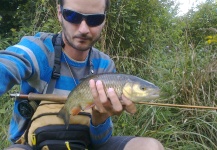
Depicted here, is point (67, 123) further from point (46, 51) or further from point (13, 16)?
point (13, 16)

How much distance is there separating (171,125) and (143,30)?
8.06 feet

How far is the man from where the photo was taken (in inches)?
82.3

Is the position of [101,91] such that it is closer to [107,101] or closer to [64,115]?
[107,101]

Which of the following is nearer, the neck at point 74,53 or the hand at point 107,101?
the hand at point 107,101

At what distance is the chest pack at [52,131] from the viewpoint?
210cm

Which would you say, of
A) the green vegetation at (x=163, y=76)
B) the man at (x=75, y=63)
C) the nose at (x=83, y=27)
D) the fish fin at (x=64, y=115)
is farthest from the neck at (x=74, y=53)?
the green vegetation at (x=163, y=76)

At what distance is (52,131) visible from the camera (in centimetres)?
211

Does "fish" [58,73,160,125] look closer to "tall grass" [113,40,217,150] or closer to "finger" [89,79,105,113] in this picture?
"finger" [89,79,105,113]

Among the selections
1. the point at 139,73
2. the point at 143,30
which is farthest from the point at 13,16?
the point at 139,73

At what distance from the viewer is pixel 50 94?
7.00 ft

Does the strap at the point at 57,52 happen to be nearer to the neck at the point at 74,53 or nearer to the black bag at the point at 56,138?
the neck at the point at 74,53

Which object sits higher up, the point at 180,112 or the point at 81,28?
the point at 81,28

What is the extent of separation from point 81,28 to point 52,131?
0.59m

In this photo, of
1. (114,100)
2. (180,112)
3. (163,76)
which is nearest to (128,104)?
(114,100)
